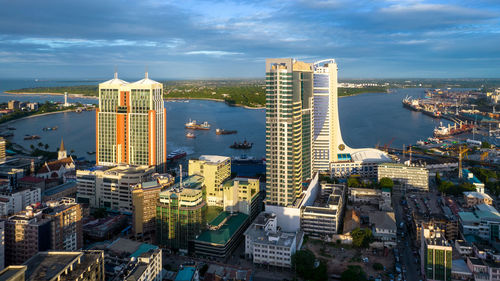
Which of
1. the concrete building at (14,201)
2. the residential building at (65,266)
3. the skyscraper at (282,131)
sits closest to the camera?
the residential building at (65,266)

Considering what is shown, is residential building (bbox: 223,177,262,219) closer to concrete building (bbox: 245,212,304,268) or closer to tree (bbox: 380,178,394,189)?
concrete building (bbox: 245,212,304,268)

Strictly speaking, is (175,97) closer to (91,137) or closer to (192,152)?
(91,137)

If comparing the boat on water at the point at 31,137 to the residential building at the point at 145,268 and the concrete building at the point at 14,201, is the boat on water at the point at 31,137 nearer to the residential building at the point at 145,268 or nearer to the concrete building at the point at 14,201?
the concrete building at the point at 14,201

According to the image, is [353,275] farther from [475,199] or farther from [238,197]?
[475,199]

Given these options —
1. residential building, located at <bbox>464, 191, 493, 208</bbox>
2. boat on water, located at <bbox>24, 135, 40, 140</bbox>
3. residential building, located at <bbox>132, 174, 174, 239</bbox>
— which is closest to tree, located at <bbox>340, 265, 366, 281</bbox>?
residential building, located at <bbox>132, 174, 174, 239</bbox>

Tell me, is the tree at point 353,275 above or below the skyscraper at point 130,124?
below

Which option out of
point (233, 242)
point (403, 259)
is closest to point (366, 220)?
point (403, 259)

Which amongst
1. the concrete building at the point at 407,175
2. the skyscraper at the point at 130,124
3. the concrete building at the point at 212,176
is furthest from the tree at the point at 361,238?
the skyscraper at the point at 130,124

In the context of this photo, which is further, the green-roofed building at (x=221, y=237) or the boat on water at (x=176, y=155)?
the boat on water at (x=176, y=155)
